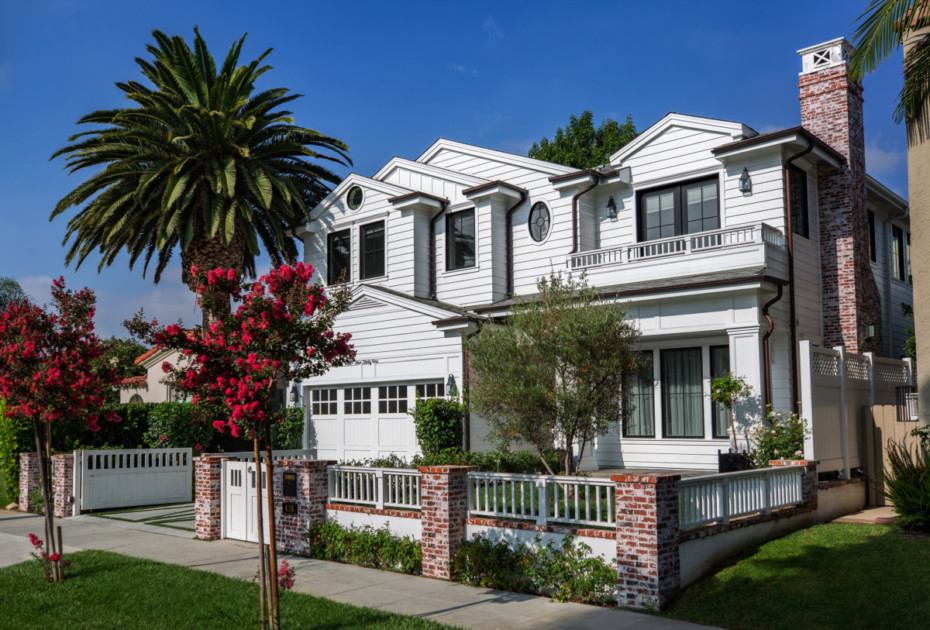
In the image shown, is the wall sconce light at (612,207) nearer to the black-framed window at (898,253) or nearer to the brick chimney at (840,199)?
the brick chimney at (840,199)

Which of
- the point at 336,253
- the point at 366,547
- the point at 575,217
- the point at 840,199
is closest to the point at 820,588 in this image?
the point at 366,547

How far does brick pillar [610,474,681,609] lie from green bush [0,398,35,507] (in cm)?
1637

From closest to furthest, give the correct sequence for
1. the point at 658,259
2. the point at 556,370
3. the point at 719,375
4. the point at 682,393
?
the point at 556,370 → the point at 719,375 → the point at 658,259 → the point at 682,393

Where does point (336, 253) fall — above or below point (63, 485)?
above

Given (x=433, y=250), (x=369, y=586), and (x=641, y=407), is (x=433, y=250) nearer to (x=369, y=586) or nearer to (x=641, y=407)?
(x=641, y=407)

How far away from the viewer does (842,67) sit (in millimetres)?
17203

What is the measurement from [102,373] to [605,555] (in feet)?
26.9

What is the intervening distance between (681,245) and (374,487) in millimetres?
8168

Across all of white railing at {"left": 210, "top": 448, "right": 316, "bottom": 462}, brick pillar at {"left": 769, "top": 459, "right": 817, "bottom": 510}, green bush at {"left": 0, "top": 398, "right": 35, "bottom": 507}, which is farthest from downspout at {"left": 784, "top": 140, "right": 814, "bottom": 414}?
green bush at {"left": 0, "top": 398, "right": 35, "bottom": 507}

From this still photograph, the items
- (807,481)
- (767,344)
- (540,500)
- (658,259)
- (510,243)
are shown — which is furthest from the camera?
(510,243)

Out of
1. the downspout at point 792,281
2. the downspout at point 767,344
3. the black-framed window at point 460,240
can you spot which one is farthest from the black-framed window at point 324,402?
the downspout at point 792,281

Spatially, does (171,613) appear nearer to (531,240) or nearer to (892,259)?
(531,240)

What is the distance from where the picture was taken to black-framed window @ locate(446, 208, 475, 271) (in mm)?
20703

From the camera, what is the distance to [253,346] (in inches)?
306
